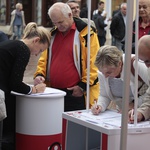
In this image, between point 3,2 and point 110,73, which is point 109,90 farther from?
point 3,2

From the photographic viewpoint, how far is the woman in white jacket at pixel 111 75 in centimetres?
272

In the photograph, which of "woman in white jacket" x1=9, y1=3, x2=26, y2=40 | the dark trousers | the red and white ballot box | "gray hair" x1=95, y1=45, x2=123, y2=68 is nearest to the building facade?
"woman in white jacket" x1=9, y1=3, x2=26, y2=40

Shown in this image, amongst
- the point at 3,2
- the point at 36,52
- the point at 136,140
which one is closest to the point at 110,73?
the point at 136,140

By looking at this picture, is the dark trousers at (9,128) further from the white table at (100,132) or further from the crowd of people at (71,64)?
the white table at (100,132)

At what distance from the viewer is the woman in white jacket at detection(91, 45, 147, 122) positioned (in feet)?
8.92

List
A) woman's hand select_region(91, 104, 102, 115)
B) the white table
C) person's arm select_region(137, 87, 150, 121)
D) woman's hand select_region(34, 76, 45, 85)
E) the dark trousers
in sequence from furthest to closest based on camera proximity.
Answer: woman's hand select_region(34, 76, 45, 85) < the dark trousers < woman's hand select_region(91, 104, 102, 115) < person's arm select_region(137, 87, 150, 121) < the white table

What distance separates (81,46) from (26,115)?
752mm

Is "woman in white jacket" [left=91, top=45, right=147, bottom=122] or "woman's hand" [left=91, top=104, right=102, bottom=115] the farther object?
"woman's hand" [left=91, top=104, right=102, bottom=115]

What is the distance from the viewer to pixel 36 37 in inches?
134

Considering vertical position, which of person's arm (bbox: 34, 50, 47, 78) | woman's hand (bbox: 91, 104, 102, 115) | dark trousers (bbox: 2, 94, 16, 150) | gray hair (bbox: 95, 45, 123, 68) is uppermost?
gray hair (bbox: 95, 45, 123, 68)

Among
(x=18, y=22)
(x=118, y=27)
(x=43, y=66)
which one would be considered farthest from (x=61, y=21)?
(x=18, y=22)

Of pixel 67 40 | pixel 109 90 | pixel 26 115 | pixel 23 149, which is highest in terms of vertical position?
pixel 67 40

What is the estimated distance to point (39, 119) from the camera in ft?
A: 11.6

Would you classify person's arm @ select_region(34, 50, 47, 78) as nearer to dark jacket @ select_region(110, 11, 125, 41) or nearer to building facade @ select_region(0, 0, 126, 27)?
dark jacket @ select_region(110, 11, 125, 41)
